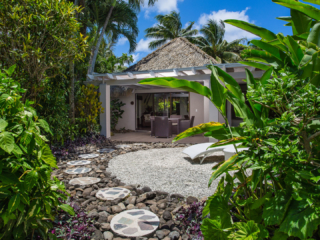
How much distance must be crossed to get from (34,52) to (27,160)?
14.1 feet

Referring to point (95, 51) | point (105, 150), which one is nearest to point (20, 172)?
point (105, 150)

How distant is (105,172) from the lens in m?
4.59

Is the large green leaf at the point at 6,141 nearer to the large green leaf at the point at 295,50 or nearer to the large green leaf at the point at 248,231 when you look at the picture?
the large green leaf at the point at 248,231

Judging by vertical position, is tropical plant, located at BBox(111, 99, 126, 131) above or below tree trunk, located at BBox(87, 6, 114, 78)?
below

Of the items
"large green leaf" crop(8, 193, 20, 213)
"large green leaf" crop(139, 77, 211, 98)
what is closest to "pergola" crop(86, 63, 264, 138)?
"large green leaf" crop(139, 77, 211, 98)

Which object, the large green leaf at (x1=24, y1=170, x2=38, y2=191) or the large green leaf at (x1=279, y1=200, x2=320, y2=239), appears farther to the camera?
the large green leaf at (x1=24, y1=170, x2=38, y2=191)

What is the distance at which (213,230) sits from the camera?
1.63 metres

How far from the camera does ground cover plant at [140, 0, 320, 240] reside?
47.2 inches

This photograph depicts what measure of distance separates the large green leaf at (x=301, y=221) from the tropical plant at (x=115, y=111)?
11259 millimetres

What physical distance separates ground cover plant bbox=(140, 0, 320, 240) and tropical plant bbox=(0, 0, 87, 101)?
4733 millimetres

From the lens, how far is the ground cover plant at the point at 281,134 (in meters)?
1.20

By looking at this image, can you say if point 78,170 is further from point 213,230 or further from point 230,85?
point 230,85

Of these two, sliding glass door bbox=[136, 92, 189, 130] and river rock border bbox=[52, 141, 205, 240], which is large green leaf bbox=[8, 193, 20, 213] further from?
sliding glass door bbox=[136, 92, 189, 130]

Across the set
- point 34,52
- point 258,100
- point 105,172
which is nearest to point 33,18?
point 34,52
